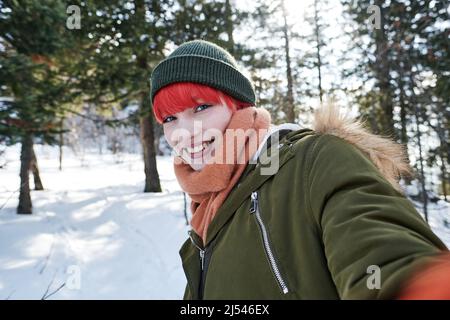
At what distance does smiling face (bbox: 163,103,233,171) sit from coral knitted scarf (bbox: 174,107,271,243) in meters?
0.05

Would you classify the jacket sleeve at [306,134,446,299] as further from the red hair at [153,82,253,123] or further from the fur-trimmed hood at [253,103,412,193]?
the red hair at [153,82,253,123]

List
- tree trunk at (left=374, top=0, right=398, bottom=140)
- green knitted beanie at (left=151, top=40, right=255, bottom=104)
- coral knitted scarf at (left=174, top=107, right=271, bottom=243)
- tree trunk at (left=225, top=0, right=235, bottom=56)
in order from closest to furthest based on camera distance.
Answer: coral knitted scarf at (left=174, top=107, right=271, bottom=243)
green knitted beanie at (left=151, top=40, right=255, bottom=104)
tree trunk at (left=374, top=0, right=398, bottom=140)
tree trunk at (left=225, top=0, right=235, bottom=56)

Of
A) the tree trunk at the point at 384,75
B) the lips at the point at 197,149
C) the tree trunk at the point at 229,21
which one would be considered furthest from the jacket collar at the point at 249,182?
the tree trunk at the point at 229,21

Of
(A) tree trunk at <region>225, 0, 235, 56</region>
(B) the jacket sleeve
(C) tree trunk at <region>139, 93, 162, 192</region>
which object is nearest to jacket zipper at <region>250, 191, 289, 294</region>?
(B) the jacket sleeve

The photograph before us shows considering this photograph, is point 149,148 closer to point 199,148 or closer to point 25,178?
point 25,178

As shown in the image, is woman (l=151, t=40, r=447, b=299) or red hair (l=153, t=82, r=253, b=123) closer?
woman (l=151, t=40, r=447, b=299)

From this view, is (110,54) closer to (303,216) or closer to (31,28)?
(31,28)

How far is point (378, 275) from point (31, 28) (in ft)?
26.1

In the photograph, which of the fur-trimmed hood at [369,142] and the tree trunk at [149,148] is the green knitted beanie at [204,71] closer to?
the fur-trimmed hood at [369,142]

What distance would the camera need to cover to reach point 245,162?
1.44m

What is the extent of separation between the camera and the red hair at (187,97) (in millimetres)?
1641

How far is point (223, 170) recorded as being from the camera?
4.74 feet

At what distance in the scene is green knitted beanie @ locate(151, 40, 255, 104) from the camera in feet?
5.50

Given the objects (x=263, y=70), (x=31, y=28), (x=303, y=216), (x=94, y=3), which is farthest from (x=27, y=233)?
(x=263, y=70)
